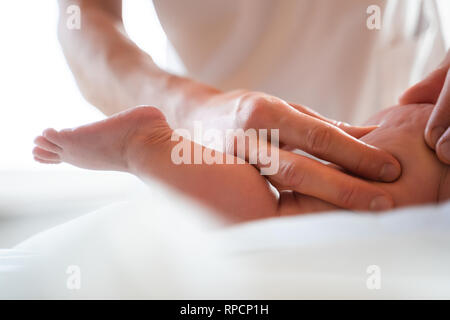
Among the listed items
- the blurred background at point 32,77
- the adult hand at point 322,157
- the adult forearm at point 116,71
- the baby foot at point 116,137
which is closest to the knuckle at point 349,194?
the adult hand at point 322,157

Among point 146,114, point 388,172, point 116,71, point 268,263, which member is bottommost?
point 268,263

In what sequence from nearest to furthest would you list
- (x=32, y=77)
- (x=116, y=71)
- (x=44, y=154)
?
(x=44, y=154) < (x=116, y=71) < (x=32, y=77)

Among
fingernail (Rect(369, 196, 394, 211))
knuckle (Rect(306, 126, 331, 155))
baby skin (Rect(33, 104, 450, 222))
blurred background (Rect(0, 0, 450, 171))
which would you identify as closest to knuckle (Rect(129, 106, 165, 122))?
baby skin (Rect(33, 104, 450, 222))

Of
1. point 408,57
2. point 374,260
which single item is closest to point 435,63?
point 408,57

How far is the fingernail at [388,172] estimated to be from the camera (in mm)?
664

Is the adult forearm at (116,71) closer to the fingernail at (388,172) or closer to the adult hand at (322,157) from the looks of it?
the adult hand at (322,157)

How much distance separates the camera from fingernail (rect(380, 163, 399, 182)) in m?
0.66

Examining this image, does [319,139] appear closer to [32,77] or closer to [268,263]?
[268,263]

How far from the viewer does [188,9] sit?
109 centimetres

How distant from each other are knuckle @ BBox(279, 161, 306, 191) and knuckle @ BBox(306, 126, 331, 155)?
0.17 ft

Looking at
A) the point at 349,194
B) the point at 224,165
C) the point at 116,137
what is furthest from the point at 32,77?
the point at 349,194

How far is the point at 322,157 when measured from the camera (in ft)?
2.33

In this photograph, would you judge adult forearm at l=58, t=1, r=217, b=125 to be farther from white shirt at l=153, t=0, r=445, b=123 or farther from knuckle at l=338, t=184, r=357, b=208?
knuckle at l=338, t=184, r=357, b=208

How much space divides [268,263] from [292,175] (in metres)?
0.21
